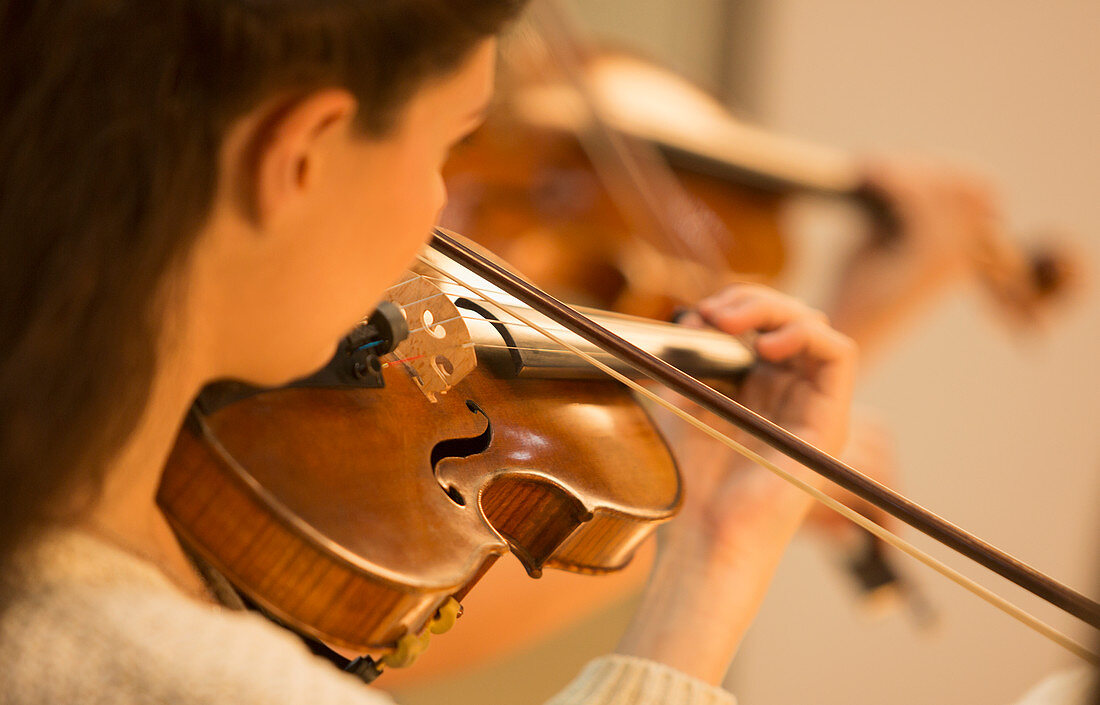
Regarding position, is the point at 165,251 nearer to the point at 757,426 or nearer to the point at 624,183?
the point at 757,426

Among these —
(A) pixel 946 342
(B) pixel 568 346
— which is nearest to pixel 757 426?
(B) pixel 568 346

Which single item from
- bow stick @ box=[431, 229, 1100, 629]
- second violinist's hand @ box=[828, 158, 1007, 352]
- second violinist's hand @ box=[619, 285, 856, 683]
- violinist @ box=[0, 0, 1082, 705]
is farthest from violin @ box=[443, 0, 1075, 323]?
violinist @ box=[0, 0, 1082, 705]

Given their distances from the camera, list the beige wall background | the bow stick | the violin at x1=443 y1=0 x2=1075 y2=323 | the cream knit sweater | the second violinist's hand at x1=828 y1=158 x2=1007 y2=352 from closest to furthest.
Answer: the cream knit sweater, the bow stick, the violin at x1=443 y1=0 x2=1075 y2=323, the second violinist's hand at x1=828 y1=158 x2=1007 y2=352, the beige wall background

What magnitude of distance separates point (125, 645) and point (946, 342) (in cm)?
169

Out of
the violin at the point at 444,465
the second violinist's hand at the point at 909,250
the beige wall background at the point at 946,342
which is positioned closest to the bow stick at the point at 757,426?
the violin at the point at 444,465

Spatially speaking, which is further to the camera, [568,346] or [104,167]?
[568,346]

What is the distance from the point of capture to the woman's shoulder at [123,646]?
28 centimetres

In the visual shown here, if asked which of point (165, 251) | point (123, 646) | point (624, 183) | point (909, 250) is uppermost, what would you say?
point (909, 250)

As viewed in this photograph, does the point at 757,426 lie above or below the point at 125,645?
above

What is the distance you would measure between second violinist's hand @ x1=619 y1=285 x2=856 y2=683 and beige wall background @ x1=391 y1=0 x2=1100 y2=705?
37.8 inches

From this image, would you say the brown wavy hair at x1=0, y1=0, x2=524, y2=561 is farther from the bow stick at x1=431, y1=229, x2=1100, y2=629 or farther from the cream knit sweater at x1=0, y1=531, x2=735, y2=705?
the bow stick at x1=431, y1=229, x2=1100, y2=629

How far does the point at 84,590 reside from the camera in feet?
0.96

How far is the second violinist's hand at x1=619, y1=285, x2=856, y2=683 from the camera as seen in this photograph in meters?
0.54

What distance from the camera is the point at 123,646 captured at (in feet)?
0.93
